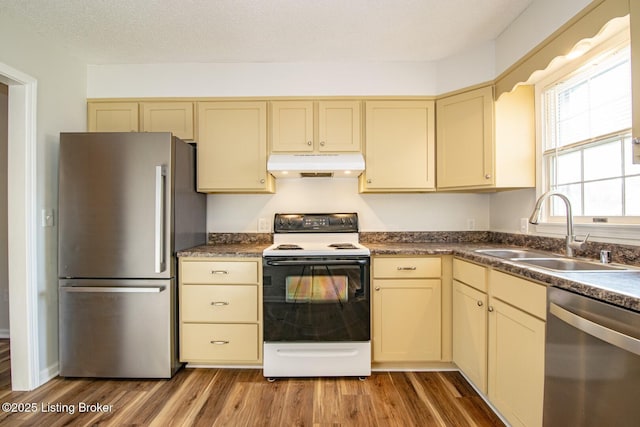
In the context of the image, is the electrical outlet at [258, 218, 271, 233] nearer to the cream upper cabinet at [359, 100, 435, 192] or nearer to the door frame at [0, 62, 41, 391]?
the cream upper cabinet at [359, 100, 435, 192]

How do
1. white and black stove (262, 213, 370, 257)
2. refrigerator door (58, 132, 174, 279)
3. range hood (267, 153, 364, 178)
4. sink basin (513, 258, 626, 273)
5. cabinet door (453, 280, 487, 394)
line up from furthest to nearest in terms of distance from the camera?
white and black stove (262, 213, 370, 257), range hood (267, 153, 364, 178), refrigerator door (58, 132, 174, 279), cabinet door (453, 280, 487, 394), sink basin (513, 258, 626, 273)

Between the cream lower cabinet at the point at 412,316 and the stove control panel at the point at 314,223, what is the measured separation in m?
0.69

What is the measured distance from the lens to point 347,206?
2.71 metres

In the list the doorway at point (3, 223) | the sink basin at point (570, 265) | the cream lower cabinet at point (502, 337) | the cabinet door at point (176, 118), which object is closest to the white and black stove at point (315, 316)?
the cream lower cabinet at point (502, 337)

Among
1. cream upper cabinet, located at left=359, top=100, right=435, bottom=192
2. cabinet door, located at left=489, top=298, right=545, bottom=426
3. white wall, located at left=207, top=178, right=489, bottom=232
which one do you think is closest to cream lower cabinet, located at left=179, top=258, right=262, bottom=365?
white wall, located at left=207, top=178, right=489, bottom=232

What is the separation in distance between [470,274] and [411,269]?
1.29ft

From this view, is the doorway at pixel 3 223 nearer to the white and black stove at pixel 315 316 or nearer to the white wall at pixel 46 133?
the white wall at pixel 46 133

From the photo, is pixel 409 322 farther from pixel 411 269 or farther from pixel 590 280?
pixel 590 280

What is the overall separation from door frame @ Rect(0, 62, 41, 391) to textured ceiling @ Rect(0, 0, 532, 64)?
54cm

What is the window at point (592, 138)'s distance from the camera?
1516 millimetres

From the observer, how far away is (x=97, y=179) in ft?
6.59

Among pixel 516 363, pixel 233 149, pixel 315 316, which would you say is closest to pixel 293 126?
pixel 233 149

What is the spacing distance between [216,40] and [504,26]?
206 centimetres

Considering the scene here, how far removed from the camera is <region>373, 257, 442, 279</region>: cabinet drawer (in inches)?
83.5
